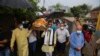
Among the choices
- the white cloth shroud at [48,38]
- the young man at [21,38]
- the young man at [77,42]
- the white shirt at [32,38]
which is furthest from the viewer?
the white shirt at [32,38]

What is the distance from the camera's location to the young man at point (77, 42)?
14938 mm

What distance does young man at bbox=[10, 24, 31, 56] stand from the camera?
1505 cm

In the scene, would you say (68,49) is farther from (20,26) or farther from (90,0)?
(90,0)

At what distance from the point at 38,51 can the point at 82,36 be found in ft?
7.16

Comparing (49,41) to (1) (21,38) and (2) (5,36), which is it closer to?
(1) (21,38)

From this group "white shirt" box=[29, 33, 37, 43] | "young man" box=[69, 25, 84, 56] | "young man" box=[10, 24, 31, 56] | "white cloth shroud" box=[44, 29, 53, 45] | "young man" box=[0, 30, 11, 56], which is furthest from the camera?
"white shirt" box=[29, 33, 37, 43]

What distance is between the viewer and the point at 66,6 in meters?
58.3

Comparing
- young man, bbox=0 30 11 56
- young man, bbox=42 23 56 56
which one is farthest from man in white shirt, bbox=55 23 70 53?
young man, bbox=0 30 11 56

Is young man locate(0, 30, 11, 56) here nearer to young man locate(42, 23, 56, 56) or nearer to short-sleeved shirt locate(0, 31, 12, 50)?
short-sleeved shirt locate(0, 31, 12, 50)

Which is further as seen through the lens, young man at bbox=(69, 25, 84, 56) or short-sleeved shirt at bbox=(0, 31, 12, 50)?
young man at bbox=(69, 25, 84, 56)

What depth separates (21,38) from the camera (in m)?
15.2

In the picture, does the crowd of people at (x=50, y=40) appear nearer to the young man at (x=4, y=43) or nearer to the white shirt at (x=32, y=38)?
the white shirt at (x=32, y=38)

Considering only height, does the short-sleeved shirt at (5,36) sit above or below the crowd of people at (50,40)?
above

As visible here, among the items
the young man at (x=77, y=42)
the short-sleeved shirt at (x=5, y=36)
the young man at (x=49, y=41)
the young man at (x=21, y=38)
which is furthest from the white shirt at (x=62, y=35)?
the short-sleeved shirt at (x=5, y=36)
